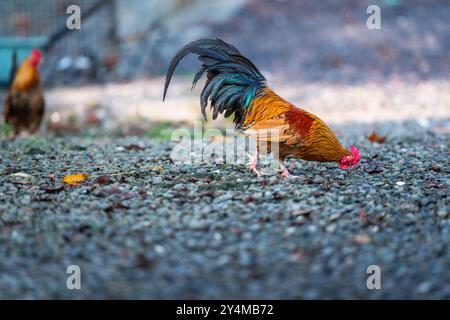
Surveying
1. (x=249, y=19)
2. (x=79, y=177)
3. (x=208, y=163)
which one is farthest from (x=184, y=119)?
(x=249, y=19)

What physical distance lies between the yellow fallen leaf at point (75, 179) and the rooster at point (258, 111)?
3.38ft

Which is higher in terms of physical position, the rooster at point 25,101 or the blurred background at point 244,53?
the blurred background at point 244,53

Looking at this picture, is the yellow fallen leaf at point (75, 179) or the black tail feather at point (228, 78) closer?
the yellow fallen leaf at point (75, 179)

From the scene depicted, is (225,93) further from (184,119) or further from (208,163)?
(184,119)

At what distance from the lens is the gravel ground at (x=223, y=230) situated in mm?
3473

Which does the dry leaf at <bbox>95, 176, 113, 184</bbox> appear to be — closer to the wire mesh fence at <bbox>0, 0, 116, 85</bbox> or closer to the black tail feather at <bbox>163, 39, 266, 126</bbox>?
the black tail feather at <bbox>163, 39, 266, 126</bbox>

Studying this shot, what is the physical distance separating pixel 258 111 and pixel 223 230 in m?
1.76

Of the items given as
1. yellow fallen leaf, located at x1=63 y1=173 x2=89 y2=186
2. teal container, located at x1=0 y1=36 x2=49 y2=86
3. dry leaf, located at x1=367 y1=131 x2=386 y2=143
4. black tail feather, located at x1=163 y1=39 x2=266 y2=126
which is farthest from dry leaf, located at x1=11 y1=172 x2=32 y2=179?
teal container, located at x1=0 y1=36 x2=49 y2=86

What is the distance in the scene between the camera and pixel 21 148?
7121 millimetres

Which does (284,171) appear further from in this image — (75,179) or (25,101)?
(25,101)

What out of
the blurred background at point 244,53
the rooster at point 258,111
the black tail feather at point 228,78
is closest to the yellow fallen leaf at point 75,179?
the rooster at point 258,111

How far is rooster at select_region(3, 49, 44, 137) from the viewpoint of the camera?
841cm

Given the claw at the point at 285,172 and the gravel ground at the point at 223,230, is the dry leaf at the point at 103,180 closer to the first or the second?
the gravel ground at the point at 223,230

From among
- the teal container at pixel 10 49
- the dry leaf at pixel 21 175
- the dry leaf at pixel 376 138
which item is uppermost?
the teal container at pixel 10 49
